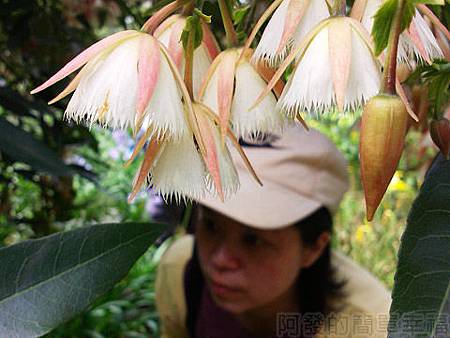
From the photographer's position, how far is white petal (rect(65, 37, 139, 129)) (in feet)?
1.17

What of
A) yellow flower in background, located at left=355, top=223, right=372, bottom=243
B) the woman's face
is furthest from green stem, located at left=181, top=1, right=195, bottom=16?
yellow flower in background, located at left=355, top=223, right=372, bottom=243

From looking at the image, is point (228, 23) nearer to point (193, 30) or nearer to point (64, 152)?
point (193, 30)

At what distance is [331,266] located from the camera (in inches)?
60.2

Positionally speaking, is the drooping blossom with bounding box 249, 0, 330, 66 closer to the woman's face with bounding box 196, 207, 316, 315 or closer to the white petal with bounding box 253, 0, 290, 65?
the white petal with bounding box 253, 0, 290, 65

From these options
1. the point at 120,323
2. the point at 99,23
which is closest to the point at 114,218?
the point at 120,323

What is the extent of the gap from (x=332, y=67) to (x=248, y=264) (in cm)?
86

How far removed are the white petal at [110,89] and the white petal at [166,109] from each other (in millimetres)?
11

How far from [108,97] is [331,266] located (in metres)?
1.24

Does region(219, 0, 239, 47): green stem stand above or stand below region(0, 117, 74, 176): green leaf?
above

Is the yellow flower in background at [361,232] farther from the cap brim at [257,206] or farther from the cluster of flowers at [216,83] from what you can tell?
the cluster of flowers at [216,83]

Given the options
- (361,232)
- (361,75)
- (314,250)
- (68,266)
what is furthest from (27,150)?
(361,232)

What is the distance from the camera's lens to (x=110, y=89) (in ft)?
1.17

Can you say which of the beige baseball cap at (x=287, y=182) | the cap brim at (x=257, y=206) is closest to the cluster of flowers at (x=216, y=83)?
the beige baseball cap at (x=287, y=182)

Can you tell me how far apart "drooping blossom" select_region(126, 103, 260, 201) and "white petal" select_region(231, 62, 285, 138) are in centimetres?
2
